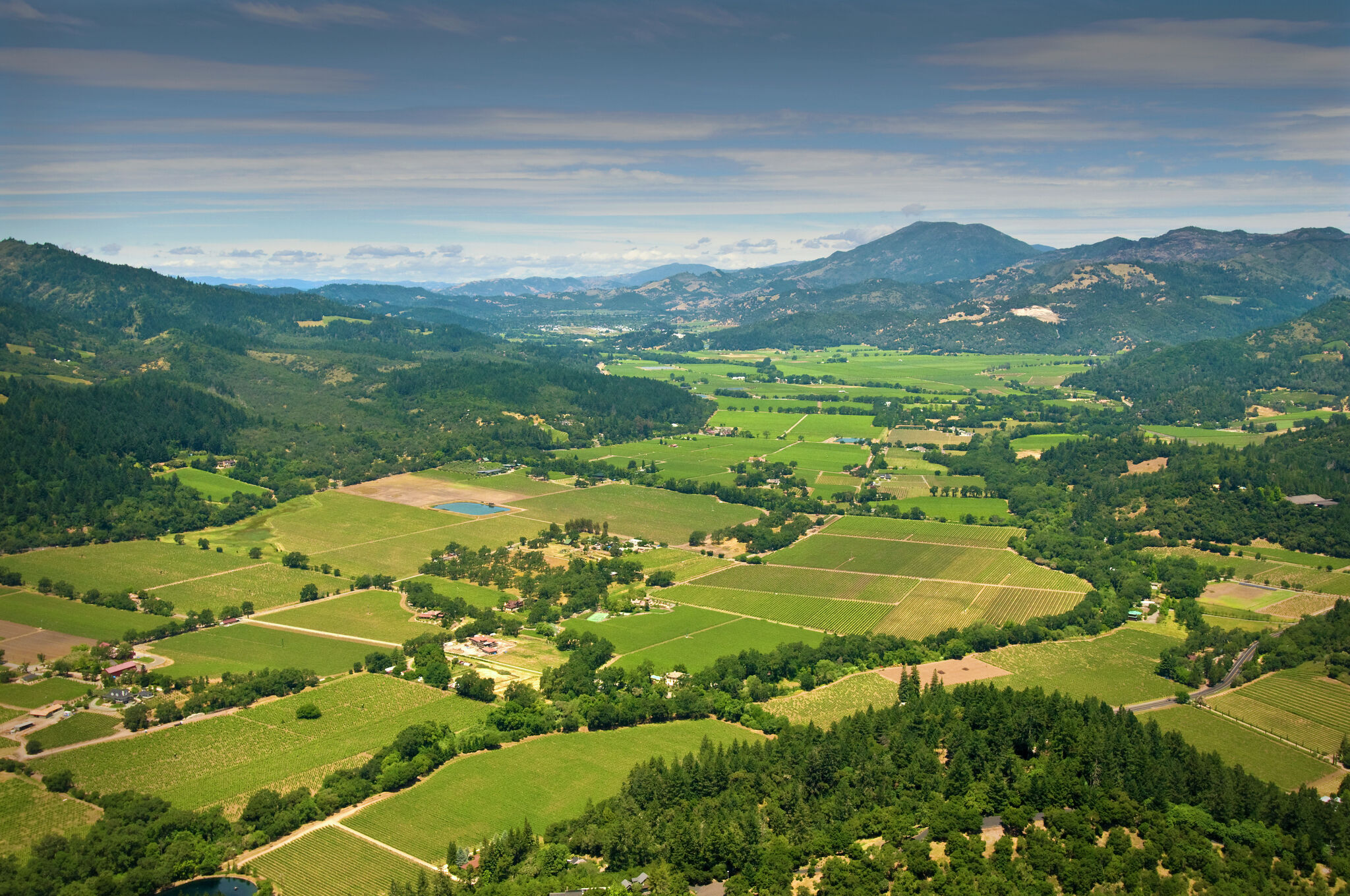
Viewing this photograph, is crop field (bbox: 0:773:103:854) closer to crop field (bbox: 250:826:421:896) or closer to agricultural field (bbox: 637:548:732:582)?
crop field (bbox: 250:826:421:896)

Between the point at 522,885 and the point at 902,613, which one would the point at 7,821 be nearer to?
the point at 522,885

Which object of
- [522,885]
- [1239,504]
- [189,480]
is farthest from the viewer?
[189,480]

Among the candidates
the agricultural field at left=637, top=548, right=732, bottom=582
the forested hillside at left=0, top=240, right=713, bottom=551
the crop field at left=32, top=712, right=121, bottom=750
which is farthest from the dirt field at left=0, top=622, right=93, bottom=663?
the agricultural field at left=637, top=548, right=732, bottom=582

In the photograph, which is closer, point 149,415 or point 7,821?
point 7,821

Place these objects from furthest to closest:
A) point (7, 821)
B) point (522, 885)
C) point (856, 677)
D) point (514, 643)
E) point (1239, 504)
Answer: point (1239, 504) < point (514, 643) < point (856, 677) < point (7, 821) < point (522, 885)

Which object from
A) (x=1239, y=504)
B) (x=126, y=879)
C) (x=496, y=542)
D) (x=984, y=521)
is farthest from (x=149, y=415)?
(x=1239, y=504)

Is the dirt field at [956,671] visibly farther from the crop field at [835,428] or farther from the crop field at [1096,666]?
the crop field at [835,428]
